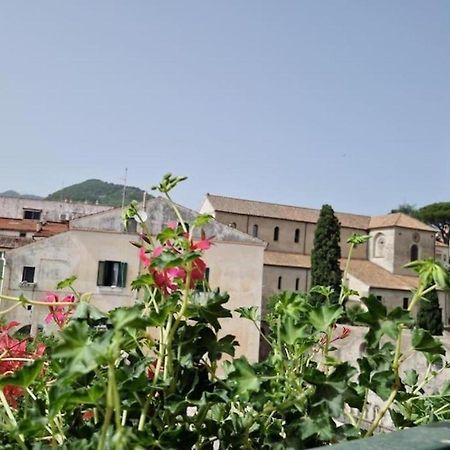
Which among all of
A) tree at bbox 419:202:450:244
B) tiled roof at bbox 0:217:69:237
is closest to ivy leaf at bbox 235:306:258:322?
tiled roof at bbox 0:217:69:237

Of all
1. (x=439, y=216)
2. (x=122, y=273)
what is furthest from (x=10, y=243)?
(x=439, y=216)

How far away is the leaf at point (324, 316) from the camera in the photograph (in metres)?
0.98

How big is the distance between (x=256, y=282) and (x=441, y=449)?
1927cm

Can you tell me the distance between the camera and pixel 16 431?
2.37 feet

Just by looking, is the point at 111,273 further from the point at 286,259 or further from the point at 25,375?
the point at 25,375

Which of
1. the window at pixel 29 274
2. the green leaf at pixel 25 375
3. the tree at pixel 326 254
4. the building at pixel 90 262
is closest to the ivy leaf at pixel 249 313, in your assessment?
the green leaf at pixel 25 375

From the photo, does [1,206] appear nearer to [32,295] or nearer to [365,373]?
[32,295]

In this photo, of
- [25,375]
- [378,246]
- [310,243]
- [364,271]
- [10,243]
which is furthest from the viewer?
[378,246]

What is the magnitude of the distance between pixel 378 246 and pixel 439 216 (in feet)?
74.3

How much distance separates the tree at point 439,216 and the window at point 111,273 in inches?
1721

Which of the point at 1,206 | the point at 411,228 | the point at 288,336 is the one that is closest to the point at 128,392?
the point at 288,336

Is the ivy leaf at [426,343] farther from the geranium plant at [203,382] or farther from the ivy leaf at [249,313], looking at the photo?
the ivy leaf at [249,313]

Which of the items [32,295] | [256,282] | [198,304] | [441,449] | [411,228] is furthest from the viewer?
[411,228]

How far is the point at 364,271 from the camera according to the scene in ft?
109
